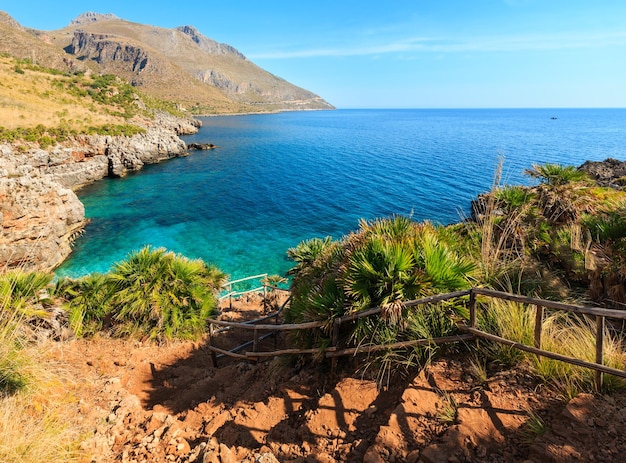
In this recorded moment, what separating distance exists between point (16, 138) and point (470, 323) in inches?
1654

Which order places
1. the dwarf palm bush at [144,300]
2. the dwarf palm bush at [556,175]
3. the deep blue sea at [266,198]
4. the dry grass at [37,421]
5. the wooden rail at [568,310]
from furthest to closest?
the deep blue sea at [266,198] → the dwarf palm bush at [144,300] → the dwarf palm bush at [556,175] → the wooden rail at [568,310] → the dry grass at [37,421]

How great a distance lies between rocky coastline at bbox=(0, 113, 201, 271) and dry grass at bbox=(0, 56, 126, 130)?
4480mm

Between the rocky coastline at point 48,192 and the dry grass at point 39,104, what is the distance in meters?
4.48

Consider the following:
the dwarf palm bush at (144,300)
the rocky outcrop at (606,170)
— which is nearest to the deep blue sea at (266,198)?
the rocky outcrop at (606,170)

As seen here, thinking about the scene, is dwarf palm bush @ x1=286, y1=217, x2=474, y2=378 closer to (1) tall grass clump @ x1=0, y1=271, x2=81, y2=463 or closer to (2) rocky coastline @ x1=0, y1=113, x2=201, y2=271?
(1) tall grass clump @ x1=0, y1=271, x2=81, y2=463

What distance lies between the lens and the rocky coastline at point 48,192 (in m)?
17.0

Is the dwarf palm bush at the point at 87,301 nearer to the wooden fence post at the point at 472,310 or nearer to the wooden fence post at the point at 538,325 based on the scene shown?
the wooden fence post at the point at 472,310

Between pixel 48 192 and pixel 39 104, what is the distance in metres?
32.4

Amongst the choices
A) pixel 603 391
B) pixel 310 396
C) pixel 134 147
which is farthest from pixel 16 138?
pixel 603 391

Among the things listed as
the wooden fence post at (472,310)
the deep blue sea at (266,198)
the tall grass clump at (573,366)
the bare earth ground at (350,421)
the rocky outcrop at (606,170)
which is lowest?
the deep blue sea at (266,198)

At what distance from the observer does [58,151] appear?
3512 cm

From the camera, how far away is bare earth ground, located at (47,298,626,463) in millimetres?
3520

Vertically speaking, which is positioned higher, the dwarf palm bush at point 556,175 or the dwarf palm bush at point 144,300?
the dwarf palm bush at point 556,175

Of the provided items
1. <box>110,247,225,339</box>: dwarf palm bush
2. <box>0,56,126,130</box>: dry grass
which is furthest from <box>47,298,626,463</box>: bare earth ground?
<box>0,56,126,130</box>: dry grass
